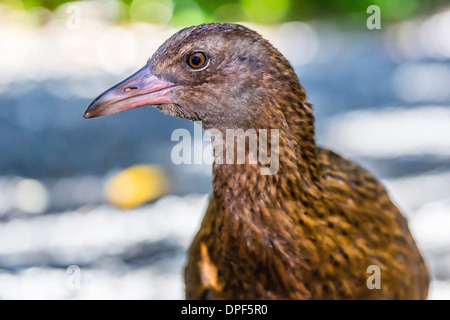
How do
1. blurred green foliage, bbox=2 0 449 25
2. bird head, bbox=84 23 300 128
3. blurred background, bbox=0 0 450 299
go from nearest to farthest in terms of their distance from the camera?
bird head, bbox=84 23 300 128 < blurred background, bbox=0 0 450 299 < blurred green foliage, bbox=2 0 449 25

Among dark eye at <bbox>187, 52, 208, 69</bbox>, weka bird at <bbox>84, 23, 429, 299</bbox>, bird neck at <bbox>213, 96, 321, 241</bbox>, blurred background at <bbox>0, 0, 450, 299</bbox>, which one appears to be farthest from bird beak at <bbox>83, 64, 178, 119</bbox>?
blurred background at <bbox>0, 0, 450, 299</bbox>

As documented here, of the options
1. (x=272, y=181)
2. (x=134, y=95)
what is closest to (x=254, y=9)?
(x=134, y=95)

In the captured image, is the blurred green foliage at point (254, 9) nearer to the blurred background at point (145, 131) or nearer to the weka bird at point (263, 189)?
the blurred background at point (145, 131)

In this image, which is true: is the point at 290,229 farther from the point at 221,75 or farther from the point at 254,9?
the point at 254,9

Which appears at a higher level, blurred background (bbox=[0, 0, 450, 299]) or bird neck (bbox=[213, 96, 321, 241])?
blurred background (bbox=[0, 0, 450, 299])

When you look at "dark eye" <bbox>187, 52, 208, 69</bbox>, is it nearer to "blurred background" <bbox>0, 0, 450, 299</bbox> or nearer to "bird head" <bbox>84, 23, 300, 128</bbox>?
"bird head" <bbox>84, 23, 300, 128</bbox>

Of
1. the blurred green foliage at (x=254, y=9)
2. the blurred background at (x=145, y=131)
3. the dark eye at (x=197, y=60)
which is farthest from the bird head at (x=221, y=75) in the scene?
the blurred green foliage at (x=254, y=9)
